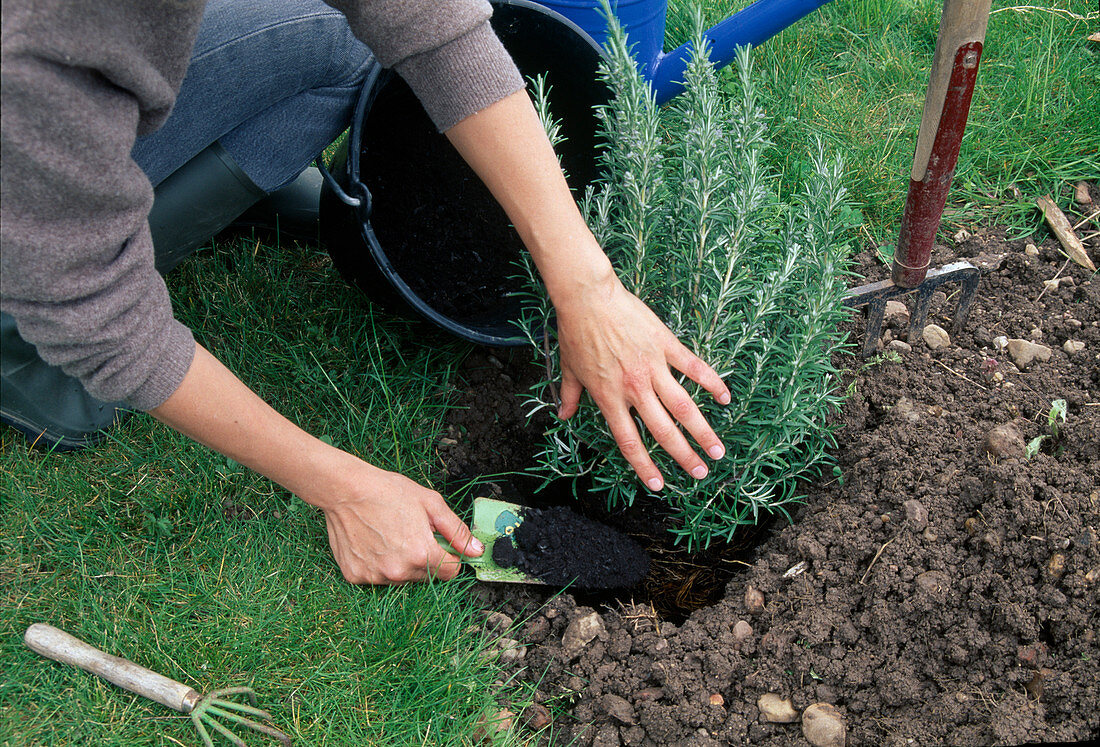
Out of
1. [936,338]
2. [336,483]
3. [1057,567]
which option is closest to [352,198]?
[336,483]

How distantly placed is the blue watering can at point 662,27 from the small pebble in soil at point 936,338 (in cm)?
92

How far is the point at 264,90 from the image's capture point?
1985 mm

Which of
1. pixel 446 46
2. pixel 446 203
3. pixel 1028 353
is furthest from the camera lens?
pixel 446 203

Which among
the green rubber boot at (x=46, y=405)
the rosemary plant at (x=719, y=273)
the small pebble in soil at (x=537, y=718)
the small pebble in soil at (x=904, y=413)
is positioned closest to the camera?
the rosemary plant at (x=719, y=273)

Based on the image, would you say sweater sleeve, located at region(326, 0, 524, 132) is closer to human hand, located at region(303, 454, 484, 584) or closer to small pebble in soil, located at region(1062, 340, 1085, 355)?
human hand, located at region(303, 454, 484, 584)

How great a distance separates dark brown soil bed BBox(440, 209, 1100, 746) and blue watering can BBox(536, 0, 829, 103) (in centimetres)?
99

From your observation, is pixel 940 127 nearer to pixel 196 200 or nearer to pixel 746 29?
pixel 746 29

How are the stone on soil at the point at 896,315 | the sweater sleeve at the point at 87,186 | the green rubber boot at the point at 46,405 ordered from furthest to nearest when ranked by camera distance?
1. the stone on soil at the point at 896,315
2. the green rubber boot at the point at 46,405
3. the sweater sleeve at the point at 87,186

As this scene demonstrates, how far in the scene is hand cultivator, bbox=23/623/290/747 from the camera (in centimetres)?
160

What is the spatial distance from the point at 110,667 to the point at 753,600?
138 cm

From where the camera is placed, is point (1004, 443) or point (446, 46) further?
point (1004, 443)

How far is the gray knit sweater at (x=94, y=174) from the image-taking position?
3.48 feet

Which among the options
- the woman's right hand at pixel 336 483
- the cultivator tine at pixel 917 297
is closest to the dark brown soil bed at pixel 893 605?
the cultivator tine at pixel 917 297

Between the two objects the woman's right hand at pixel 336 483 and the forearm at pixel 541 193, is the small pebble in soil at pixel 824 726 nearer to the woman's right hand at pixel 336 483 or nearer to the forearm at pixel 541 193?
the woman's right hand at pixel 336 483
